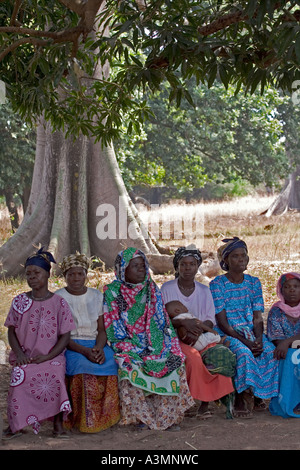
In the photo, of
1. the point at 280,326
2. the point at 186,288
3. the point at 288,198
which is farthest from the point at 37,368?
the point at 288,198

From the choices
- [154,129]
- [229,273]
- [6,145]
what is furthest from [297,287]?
[154,129]

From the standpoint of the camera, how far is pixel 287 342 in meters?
4.54

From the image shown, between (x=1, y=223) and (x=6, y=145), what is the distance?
91.0 inches

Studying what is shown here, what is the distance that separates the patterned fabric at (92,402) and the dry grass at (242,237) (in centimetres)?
268

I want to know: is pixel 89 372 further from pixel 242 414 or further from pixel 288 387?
pixel 288 387

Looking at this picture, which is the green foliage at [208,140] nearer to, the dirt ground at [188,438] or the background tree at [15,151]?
the background tree at [15,151]

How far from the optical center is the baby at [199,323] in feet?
15.0

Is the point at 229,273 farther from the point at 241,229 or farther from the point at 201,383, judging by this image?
the point at 241,229

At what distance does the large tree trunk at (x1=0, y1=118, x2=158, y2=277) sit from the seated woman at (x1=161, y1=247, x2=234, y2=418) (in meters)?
5.48

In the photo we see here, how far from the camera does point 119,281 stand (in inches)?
182

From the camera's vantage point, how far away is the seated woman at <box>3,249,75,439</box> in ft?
13.3

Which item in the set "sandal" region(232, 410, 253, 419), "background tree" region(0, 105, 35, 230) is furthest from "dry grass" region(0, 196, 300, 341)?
"sandal" region(232, 410, 253, 419)
